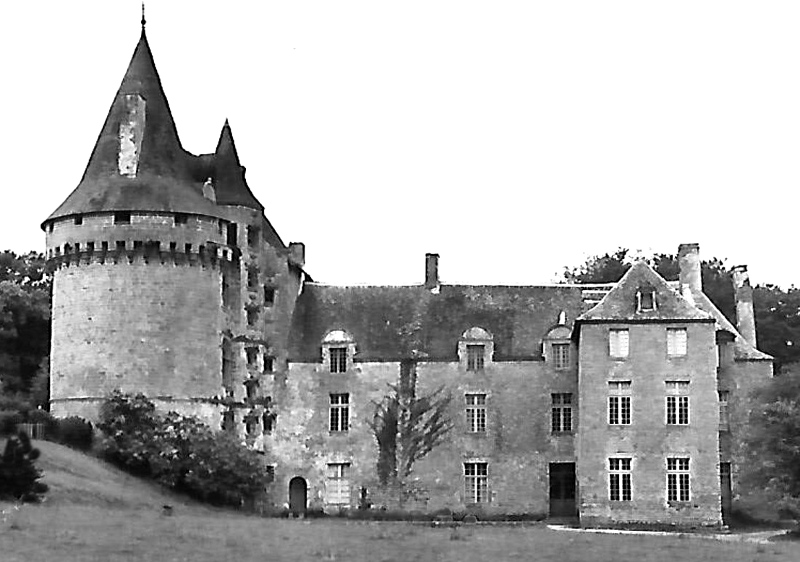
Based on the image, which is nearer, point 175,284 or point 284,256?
point 175,284

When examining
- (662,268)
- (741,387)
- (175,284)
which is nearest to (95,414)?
(175,284)

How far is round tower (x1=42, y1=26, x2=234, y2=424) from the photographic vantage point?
53.1m

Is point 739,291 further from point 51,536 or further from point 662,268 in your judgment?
point 51,536

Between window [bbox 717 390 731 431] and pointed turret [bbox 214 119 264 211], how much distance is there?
19266 mm

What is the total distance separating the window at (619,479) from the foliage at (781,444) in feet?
19.5

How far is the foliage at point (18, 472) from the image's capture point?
37.0m

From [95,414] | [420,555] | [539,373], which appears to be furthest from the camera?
[539,373]

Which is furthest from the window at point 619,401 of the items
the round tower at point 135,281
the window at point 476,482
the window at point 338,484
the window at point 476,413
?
the round tower at point 135,281

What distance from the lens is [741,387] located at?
5562cm

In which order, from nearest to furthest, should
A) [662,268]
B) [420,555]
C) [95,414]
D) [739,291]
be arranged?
1. [420,555]
2. [95,414]
3. [739,291]
4. [662,268]

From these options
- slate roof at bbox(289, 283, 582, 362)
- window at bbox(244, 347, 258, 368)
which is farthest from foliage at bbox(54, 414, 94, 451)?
slate roof at bbox(289, 283, 582, 362)

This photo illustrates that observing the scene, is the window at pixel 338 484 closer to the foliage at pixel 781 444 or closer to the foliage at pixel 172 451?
the foliage at pixel 172 451

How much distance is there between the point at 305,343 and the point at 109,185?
386 inches

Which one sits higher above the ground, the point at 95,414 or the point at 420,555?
the point at 95,414
